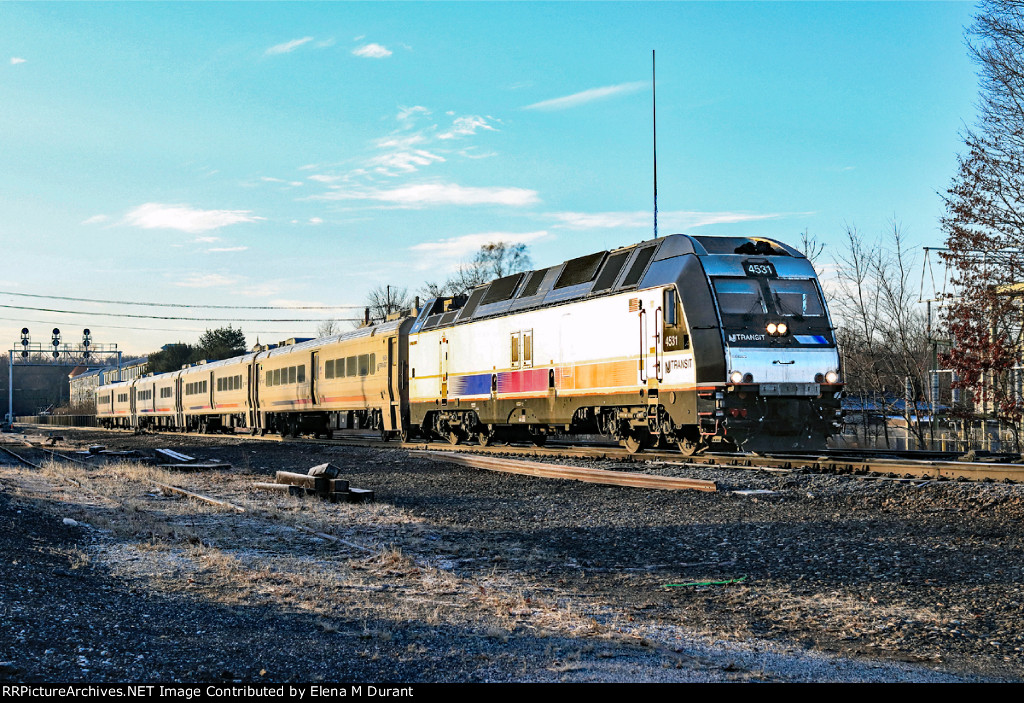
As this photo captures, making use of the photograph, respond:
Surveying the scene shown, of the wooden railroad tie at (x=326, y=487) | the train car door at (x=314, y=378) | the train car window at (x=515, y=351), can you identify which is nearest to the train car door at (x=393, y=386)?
the train car door at (x=314, y=378)

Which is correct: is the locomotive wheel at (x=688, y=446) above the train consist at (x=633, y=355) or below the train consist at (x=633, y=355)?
below

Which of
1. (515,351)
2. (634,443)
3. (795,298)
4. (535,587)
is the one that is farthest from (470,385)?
(535,587)

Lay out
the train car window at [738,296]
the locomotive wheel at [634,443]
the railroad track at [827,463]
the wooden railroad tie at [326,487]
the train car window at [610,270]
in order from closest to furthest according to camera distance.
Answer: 1. the railroad track at [827,463]
2. the wooden railroad tie at [326,487]
3. the train car window at [738,296]
4. the train car window at [610,270]
5. the locomotive wheel at [634,443]

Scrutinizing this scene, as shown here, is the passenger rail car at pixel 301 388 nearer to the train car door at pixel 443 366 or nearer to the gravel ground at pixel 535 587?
the train car door at pixel 443 366

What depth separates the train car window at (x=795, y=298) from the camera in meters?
16.1

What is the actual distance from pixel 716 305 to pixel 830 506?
201 inches

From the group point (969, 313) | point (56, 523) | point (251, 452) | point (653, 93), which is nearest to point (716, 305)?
point (969, 313)

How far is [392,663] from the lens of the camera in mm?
5262

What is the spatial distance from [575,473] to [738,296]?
4191mm

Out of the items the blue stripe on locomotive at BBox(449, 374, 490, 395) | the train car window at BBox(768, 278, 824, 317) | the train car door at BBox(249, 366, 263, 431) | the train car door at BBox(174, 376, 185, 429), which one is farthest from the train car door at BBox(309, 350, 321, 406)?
Result: the train car door at BBox(174, 376, 185, 429)

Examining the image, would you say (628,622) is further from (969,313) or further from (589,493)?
(969,313)

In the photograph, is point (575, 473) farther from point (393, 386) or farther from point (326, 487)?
point (393, 386)

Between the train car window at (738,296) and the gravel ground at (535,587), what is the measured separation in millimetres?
3227

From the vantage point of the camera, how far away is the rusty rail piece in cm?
1335
